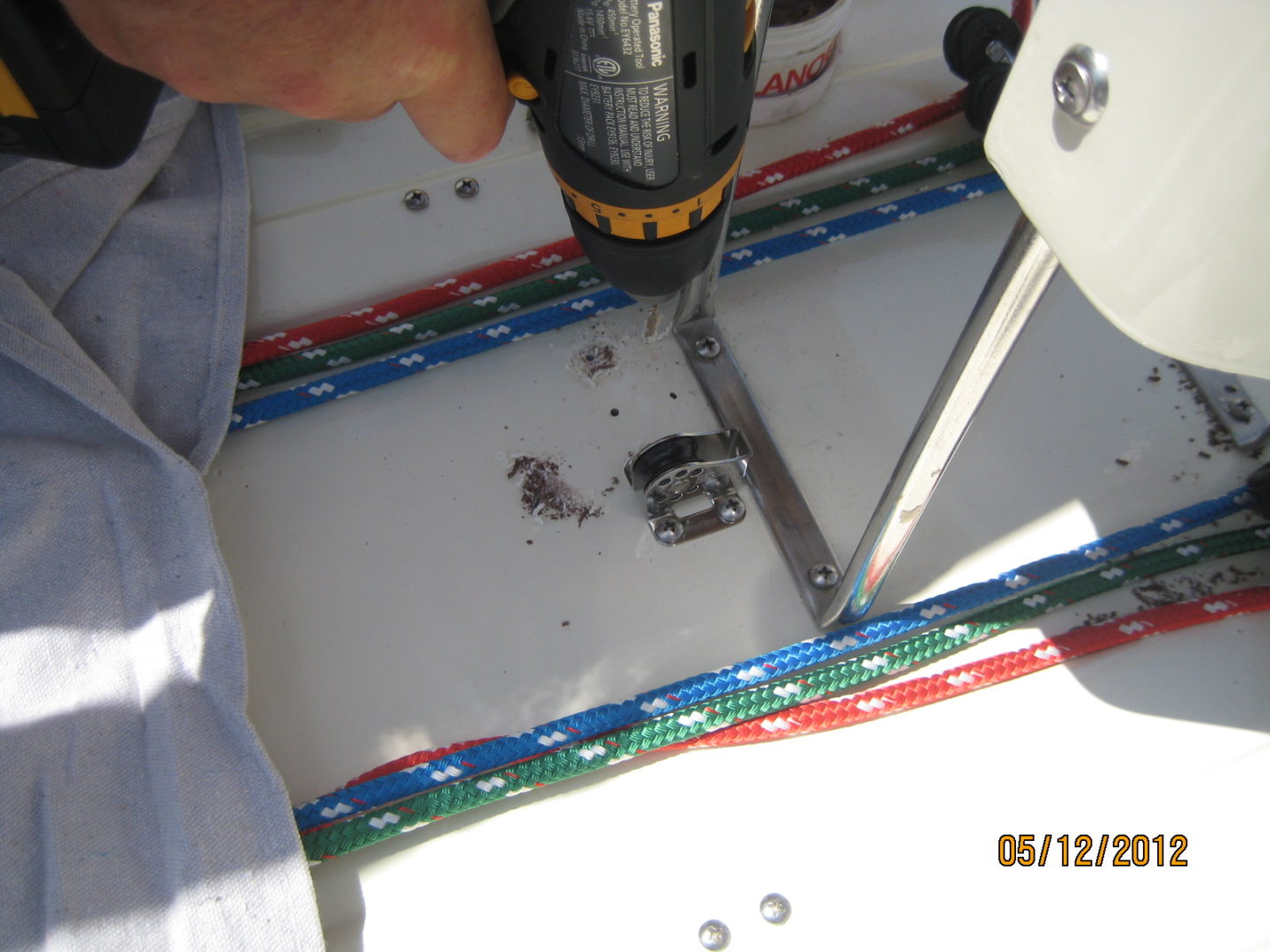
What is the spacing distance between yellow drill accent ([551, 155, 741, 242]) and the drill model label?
0.03 metres

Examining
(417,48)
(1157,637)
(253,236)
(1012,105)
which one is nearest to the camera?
(1012,105)

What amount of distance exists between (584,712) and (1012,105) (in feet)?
1.76

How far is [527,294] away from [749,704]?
17.6 inches

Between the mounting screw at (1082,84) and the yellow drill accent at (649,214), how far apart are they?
0.30m

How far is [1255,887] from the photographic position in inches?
→ 27.2

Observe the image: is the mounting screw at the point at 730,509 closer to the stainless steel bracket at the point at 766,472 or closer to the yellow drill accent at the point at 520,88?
the stainless steel bracket at the point at 766,472

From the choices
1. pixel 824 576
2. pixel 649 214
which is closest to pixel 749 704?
pixel 824 576

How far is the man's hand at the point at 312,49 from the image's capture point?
0.43m

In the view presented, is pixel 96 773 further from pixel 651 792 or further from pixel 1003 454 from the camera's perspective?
pixel 1003 454

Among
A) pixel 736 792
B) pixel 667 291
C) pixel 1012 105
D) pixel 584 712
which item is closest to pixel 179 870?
pixel 584 712

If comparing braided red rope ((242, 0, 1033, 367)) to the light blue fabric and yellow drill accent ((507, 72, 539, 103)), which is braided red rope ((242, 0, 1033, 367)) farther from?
yellow drill accent ((507, 72, 539, 103))

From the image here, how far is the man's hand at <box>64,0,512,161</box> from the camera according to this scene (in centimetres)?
43
